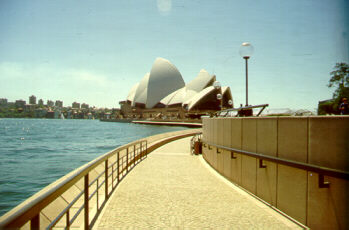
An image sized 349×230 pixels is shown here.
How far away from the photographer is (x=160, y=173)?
8.05m

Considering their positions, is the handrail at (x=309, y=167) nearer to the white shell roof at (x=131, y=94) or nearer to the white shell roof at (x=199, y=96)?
the white shell roof at (x=199, y=96)

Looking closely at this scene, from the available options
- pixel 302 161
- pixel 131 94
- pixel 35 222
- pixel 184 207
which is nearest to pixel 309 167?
pixel 302 161

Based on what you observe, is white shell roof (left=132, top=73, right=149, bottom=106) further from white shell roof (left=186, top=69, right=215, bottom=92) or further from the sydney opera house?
white shell roof (left=186, top=69, right=215, bottom=92)

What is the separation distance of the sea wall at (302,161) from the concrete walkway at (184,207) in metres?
0.28

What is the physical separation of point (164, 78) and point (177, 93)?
737cm

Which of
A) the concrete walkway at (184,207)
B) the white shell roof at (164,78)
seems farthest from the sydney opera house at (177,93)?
the concrete walkway at (184,207)

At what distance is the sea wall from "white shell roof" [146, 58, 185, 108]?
94266 millimetres

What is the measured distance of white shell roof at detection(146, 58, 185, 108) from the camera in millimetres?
98875

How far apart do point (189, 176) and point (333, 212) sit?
14.9ft

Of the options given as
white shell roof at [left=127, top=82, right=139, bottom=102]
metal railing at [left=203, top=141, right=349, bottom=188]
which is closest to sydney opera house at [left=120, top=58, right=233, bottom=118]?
white shell roof at [left=127, top=82, right=139, bottom=102]

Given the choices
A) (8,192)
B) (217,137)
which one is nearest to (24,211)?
(217,137)

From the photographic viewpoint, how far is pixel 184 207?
4.66 metres

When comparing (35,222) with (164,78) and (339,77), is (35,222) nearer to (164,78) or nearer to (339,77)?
(339,77)

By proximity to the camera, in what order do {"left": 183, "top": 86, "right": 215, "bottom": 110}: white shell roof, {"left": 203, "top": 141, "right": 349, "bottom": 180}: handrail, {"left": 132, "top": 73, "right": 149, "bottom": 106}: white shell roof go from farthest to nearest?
{"left": 132, "top": 73, "right": 149, "bottom": 106}: white shell roof < {"left": 183, "top": 86, "right": 215, "bottom": 110}: white shell roof < {"left": 203, "top": 141, "right": 349, "bottom": 180}: handrail
